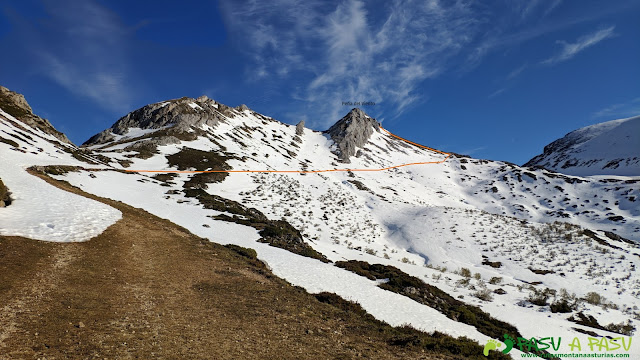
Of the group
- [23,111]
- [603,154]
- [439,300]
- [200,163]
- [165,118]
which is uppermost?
[603,154]

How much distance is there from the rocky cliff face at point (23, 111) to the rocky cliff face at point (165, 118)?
61.8 ft

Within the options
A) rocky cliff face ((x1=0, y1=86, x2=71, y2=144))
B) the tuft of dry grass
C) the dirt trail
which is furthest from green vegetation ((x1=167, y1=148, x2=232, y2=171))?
the dirt trail

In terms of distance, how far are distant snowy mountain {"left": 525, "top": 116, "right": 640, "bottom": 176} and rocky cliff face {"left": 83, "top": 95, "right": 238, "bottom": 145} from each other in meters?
141

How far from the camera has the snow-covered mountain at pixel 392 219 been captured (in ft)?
64.6

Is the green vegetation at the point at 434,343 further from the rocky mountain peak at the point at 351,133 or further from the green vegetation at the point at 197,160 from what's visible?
the rocky mountain peak at the point at 351,133

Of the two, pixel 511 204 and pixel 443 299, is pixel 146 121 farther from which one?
pixel 511 204

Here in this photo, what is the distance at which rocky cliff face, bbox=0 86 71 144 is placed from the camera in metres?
59.3

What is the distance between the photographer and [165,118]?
91.8 metres

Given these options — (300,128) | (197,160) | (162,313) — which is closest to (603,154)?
(300,128)

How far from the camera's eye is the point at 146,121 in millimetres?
94812

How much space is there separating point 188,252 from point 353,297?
33.7 feet

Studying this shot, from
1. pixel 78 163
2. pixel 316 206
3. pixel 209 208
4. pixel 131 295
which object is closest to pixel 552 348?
pixel 131 295

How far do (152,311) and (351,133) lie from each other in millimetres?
134031

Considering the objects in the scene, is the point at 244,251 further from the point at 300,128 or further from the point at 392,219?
the point at 300,128
